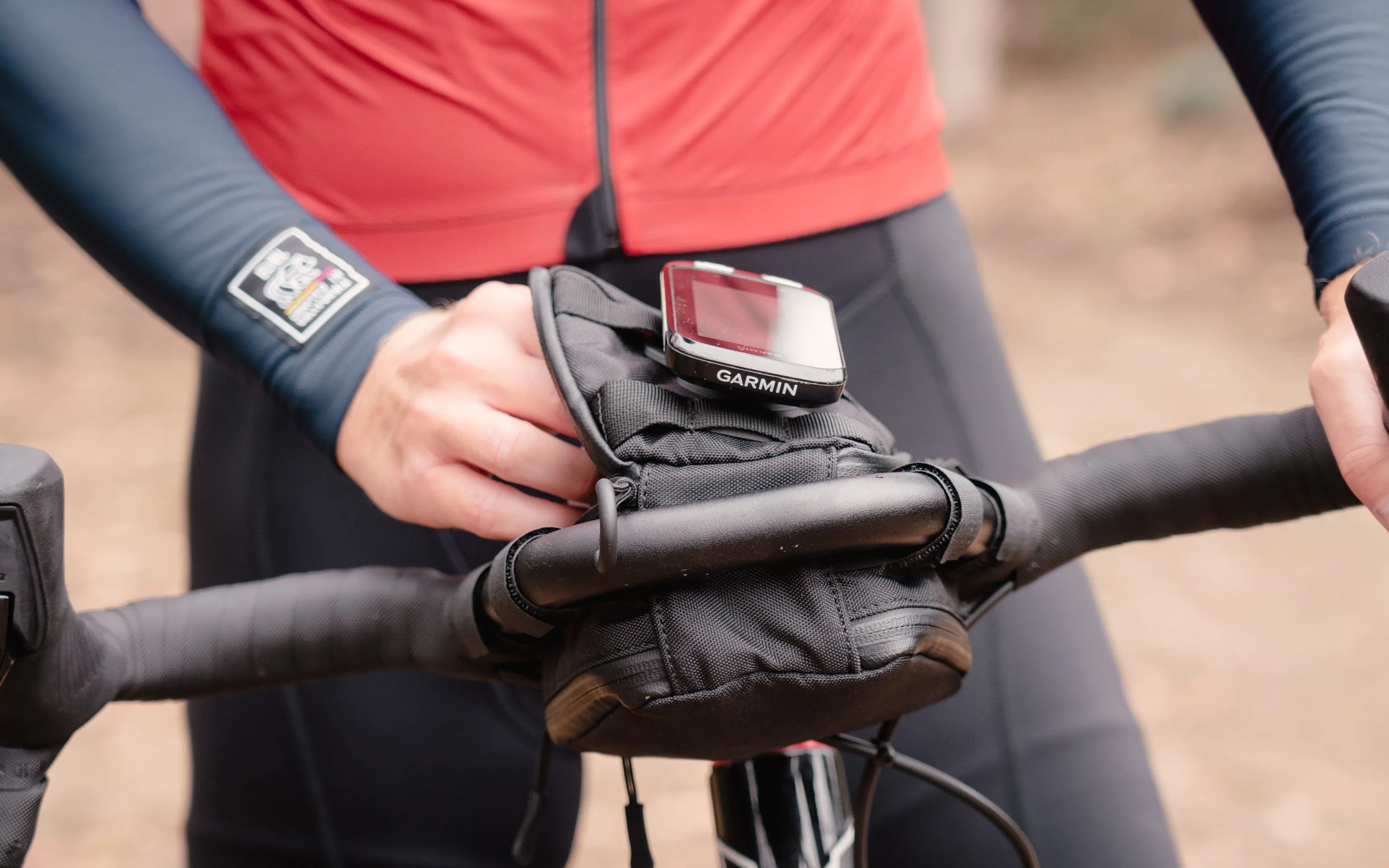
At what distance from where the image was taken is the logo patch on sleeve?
0.80 meters

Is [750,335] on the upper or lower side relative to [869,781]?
upper

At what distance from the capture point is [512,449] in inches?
27.7

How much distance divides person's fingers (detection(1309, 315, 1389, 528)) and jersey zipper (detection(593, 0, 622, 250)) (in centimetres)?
51

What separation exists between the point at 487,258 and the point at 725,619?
1.50 ft

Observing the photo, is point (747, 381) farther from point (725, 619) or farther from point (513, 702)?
point (513, 702)

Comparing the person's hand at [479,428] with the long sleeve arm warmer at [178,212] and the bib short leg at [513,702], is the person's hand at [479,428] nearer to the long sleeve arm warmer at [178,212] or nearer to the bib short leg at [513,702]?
the long sleeve arm warmer at [178,212]

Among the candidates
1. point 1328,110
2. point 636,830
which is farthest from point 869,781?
point 1328,110

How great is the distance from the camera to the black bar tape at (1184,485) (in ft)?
2.43

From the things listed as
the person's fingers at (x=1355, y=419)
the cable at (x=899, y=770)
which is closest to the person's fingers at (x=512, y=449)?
the cable at (x=899, y=770)

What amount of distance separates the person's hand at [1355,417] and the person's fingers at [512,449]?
420 millimetres

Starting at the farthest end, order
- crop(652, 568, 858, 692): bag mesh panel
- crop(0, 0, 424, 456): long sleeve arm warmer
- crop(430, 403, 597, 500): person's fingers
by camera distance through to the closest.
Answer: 1. crop(0, 0, 424, 456): long sleeve arm warmer
2. crop(430, 403, 597, 500): person's fingers
3. crop(652, 568, 858, 692): bag mesh panel

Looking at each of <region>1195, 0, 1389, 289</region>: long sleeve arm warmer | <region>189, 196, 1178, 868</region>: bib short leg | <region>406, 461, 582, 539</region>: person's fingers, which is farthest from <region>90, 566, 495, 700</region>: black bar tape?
<region>1195, 0, 1389, 289</region>: long sleeve arm warmer

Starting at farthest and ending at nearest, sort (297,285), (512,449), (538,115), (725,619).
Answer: (538,115), (297,285), (512,449), (725,619)

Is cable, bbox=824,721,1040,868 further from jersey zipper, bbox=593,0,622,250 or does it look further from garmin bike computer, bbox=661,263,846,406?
jersey zipper, bbox=593,0,622,250
